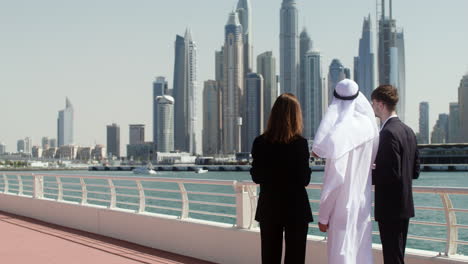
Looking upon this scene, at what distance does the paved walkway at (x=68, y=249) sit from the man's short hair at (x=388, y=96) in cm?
412

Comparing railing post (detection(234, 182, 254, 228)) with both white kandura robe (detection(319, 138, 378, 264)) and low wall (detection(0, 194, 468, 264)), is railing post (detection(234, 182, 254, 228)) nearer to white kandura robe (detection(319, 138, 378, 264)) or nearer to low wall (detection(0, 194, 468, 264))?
low wall (detection(0, 194, 468, 264))

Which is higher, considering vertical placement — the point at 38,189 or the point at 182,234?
the point at 38,189

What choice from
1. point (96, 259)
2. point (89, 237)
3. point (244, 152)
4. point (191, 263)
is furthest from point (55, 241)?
point (244, 152)

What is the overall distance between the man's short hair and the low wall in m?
1.72

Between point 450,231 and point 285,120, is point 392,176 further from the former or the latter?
point 450,231

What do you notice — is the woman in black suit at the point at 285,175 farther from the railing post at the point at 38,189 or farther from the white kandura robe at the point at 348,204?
→ the railing post at the point at 38,189

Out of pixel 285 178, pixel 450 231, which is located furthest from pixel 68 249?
pixel 450 231

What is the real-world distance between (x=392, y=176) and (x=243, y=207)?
344 centimetres

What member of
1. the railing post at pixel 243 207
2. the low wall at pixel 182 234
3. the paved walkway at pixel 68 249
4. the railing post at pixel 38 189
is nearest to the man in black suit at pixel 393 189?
the low wall at pixel 182 234

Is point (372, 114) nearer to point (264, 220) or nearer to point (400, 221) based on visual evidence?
point (400, 221)

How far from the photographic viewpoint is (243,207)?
7621 millimetres

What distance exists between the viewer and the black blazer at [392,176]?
4.39 m

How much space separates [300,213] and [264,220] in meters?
0.28

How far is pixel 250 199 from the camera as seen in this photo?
25.2ft
